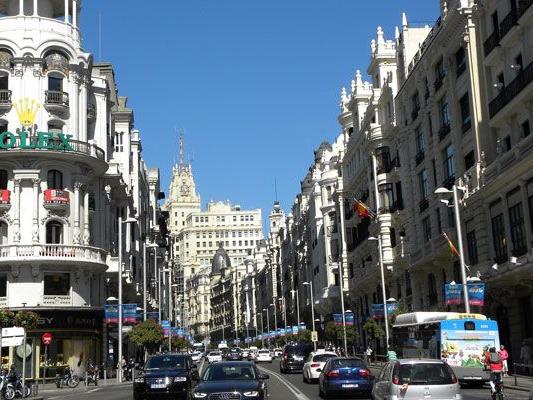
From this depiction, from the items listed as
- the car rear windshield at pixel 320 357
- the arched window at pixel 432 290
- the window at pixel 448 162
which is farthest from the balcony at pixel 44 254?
the window at pixel 448 162

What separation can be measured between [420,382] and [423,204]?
125 feet

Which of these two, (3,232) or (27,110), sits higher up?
(27,110)

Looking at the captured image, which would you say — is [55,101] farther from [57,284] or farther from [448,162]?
[448,162]

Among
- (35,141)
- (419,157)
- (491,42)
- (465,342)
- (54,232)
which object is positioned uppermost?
(491,42)

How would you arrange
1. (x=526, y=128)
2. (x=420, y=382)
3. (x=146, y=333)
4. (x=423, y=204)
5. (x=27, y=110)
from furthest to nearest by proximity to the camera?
(x=146, y=333) < (x=27, y=110) < (x=423, y=204) < (x=526, y=128) < (x=420, y=382)

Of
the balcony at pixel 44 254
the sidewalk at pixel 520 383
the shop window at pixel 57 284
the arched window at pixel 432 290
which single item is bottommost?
the sidewalk at pixel 520 383

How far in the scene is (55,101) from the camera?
→ 55594mm

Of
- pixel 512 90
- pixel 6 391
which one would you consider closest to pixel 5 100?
pixel 6 391

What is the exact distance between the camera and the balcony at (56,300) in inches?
2073

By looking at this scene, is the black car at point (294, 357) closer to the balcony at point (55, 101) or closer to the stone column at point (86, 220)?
the stone column at point (86, 220)

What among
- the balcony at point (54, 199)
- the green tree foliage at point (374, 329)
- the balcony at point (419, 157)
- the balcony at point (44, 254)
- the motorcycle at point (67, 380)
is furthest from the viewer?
the green tree foliage at point (374, 329)

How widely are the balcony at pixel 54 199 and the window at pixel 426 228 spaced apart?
24.6m

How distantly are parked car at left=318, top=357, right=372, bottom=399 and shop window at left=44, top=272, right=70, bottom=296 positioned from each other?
30.0 meters

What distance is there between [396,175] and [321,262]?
119 feet
